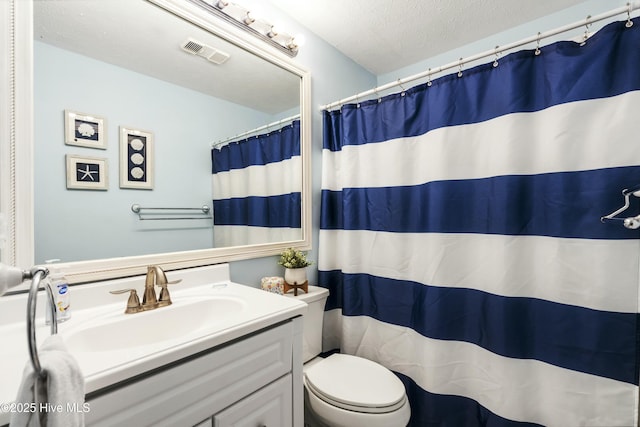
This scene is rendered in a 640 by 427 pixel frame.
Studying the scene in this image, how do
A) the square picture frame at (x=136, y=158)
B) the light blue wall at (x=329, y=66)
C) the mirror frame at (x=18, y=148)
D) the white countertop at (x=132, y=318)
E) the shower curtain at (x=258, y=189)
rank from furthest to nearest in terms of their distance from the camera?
the light blue wall at (x=329, y=66) < the shower curtain at (x=258, y=189) < the square picture frame at (x=136, y=158) < the mirror frame at (x=18, y=148) < the white countertop at (x=132, y=318)

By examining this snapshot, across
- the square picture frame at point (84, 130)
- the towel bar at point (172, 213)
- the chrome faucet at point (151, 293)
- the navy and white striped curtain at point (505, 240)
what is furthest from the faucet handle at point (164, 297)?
the navy and white striped curtain at point (505, 240)

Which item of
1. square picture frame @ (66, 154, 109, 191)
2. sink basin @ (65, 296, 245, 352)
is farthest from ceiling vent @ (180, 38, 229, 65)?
sink basin @ (65, 296, 245, 352)

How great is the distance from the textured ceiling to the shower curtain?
0.61 m

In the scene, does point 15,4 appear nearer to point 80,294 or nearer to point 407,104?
point 80,294

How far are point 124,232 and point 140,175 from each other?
0.22 metres

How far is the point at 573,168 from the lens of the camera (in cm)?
106

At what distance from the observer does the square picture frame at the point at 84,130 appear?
2.93 feet

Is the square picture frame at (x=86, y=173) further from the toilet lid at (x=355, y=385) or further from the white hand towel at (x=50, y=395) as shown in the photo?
the toilet lid at (x=355, y=385)

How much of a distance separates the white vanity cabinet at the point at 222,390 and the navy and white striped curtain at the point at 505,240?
0.76 m

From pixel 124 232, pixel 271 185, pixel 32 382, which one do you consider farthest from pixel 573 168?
pixel 124 232

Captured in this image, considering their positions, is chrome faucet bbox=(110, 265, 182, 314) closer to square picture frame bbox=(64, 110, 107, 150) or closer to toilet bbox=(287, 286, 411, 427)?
square picture frame bbox=(64, 110, 107, 150)

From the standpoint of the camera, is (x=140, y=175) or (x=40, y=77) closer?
(x=40, y=77)

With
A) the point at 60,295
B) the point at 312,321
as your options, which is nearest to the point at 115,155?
the point at 60,295

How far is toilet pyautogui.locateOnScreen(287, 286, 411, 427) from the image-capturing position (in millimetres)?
1085
